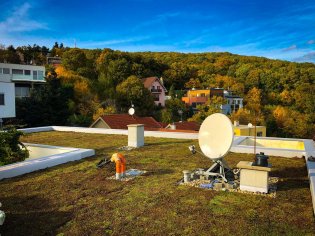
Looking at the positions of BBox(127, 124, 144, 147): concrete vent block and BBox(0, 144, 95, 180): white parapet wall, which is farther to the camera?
BBox(127, 124, 144, 147): concrete vent block

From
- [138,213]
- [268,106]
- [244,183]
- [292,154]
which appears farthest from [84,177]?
[268,106]

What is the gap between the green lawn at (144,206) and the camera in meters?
4.35

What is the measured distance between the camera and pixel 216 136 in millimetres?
6906

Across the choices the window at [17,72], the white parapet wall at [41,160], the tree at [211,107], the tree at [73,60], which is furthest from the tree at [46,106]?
the tree at [211,107]

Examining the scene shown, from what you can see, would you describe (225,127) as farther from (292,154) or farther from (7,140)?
(7,140)

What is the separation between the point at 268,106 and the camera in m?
55.9

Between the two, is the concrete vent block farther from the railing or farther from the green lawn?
the railing

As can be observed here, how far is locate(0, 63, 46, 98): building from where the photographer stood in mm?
38750

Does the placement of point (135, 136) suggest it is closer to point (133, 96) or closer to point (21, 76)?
point (133, 96)

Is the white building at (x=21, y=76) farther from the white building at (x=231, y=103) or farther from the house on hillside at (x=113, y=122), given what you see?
the white building at (x=231, y=103)

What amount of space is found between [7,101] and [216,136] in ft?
86.5

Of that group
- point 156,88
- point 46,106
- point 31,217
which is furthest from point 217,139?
point 156,88

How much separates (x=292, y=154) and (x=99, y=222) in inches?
289

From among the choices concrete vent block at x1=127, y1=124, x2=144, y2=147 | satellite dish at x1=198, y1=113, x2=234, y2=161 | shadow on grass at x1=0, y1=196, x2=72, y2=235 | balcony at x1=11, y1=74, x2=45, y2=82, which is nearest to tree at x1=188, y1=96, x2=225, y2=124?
balcony at x1=11, y1=74, x2=45, y2=82
